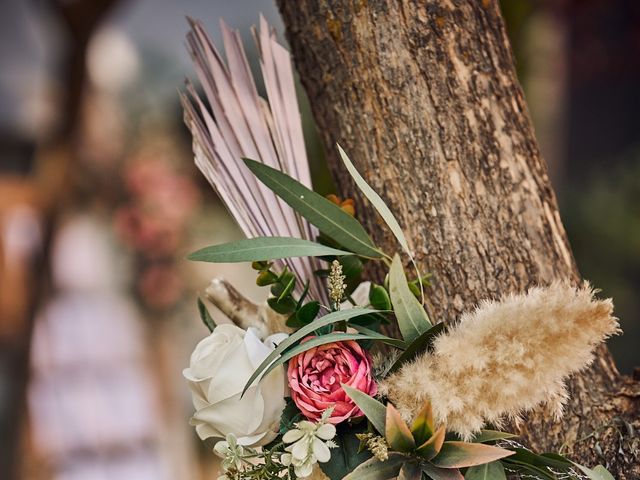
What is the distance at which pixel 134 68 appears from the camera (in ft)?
10.4

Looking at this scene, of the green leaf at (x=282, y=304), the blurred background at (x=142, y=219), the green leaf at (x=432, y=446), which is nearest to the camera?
the green leaf at (x=432, y=446)

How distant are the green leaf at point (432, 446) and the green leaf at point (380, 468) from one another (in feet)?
0.06

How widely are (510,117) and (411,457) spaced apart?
331 mm

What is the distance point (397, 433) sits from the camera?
1.87ft

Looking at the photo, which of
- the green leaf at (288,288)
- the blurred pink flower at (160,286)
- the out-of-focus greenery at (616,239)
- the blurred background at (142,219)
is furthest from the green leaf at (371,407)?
the out-of-focus greenery at (616,239)

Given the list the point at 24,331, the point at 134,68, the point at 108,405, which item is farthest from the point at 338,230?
the point at 134,68

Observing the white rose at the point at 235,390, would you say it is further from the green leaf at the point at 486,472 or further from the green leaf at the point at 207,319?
the green leaf at the point at 486,472

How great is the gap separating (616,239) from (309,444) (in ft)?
8.48

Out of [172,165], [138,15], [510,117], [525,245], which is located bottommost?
[525,245]

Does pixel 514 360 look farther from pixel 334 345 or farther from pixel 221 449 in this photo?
pixel 221 449

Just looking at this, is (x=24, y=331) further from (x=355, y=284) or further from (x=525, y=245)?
(x=525, y=245)

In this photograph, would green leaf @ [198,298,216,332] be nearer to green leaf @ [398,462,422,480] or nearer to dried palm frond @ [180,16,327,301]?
dried palm frond @ [180,16,327,301]

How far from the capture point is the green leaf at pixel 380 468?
0.57 meters

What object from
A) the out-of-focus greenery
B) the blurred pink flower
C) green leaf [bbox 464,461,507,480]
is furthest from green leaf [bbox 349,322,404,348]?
the out-of-focus greenery
